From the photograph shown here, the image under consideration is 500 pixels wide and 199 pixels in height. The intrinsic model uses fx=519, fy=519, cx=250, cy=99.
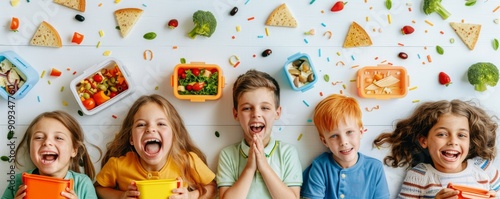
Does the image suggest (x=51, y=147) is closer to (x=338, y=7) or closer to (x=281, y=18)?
(x=281, y=18)

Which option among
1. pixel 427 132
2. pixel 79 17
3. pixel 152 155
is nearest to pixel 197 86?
pixel 152 155

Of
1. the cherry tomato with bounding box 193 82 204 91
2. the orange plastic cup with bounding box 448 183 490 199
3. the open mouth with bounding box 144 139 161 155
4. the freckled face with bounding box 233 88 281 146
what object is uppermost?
the cherry tomato with bounding box 193 82 204 91

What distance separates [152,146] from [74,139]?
31 centimetres

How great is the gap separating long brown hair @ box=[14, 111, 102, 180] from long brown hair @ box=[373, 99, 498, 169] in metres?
1.05

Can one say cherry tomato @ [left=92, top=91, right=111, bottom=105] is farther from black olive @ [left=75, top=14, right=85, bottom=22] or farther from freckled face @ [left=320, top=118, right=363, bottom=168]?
freckled face @ [left=320, top=118, right=363, bottom=168]

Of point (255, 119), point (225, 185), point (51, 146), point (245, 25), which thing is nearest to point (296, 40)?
point (245, 25)

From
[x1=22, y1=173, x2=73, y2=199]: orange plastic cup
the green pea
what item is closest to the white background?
the green pea

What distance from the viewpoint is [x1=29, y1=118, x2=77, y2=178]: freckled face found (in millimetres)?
1748

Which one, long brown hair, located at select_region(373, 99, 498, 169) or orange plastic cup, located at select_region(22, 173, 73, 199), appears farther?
long brown hair, located at select_region(373, 99, 498, 169)

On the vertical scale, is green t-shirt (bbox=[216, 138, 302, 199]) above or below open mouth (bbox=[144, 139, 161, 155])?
below

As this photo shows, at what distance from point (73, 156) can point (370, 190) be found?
3.47 ft

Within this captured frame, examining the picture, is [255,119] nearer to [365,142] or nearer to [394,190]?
[365,142]

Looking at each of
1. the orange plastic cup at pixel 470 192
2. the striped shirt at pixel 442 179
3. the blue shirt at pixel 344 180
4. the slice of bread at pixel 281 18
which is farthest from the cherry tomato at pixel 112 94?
the orange plastic cup at pixel 470 192

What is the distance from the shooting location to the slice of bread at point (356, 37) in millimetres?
1890
